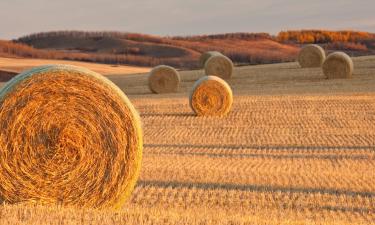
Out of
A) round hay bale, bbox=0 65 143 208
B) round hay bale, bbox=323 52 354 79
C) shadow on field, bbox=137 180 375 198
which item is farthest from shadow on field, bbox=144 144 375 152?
round hay bale, bbox=323 52 354 79

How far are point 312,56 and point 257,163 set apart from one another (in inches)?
913

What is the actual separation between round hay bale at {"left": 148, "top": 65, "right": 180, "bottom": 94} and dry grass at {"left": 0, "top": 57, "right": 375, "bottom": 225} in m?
0.81

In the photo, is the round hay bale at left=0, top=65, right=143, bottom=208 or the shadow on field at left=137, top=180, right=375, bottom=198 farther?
the shadow on field at left=137, top=180, right=375, bottom=198

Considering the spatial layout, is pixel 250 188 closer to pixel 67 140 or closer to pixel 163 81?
pixel 67 140

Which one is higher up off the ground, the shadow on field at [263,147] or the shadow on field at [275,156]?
the shadow on field at [275,156]

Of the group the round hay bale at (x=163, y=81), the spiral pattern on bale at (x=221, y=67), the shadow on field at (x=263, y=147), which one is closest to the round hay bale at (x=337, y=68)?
the spiral pattern on bale at (x=221, y=67)

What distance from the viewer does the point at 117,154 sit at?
803 centimetres

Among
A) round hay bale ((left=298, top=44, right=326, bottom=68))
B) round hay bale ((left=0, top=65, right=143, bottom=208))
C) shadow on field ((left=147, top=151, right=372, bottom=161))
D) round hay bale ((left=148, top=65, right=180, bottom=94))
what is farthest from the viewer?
round hay bale ((left=298, top=44, right=326, bottom=68))

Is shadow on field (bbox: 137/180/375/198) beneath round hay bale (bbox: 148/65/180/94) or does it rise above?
above

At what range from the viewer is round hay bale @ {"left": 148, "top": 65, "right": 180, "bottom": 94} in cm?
2894

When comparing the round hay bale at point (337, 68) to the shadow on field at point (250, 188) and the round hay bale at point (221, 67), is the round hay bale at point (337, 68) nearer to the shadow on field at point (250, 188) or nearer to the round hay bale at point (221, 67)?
the round hay bale at point (221, 67)

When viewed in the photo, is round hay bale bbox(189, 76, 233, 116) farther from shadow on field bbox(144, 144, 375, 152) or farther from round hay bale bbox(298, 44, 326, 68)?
round hay bale bbox(298, 44, 326, 68)

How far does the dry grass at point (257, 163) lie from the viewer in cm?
798

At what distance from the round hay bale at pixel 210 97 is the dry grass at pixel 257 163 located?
43cm
